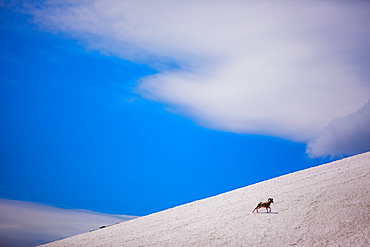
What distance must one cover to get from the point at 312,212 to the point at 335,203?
4.97 feet

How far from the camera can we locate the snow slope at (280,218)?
13.1 meters

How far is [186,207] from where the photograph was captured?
24172 mm

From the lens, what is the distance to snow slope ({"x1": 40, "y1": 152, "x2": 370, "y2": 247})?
1307 cm

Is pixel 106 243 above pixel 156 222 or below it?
below

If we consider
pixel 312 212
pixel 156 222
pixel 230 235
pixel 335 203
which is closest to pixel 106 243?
pixel 156 222

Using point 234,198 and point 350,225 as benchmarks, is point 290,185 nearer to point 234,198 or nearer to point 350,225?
point 234,198

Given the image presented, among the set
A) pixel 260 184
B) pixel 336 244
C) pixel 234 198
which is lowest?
pixel 336 244

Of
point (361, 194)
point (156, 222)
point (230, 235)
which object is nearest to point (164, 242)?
point (230, 235)

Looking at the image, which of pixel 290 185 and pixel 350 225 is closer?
pixel 350 225

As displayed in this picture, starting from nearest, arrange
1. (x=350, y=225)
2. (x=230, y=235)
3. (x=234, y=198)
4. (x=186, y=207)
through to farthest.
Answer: (x=350, y=225) → (x=230, y=235) → (x=234, y=198) → (x=186, y=207)

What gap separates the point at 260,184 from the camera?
2544cm

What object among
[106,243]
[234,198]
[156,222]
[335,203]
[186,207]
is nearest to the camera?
[335,203]

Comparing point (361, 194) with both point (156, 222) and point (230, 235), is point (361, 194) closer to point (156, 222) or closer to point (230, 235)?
point (230, 235)

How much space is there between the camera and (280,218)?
608 inches
